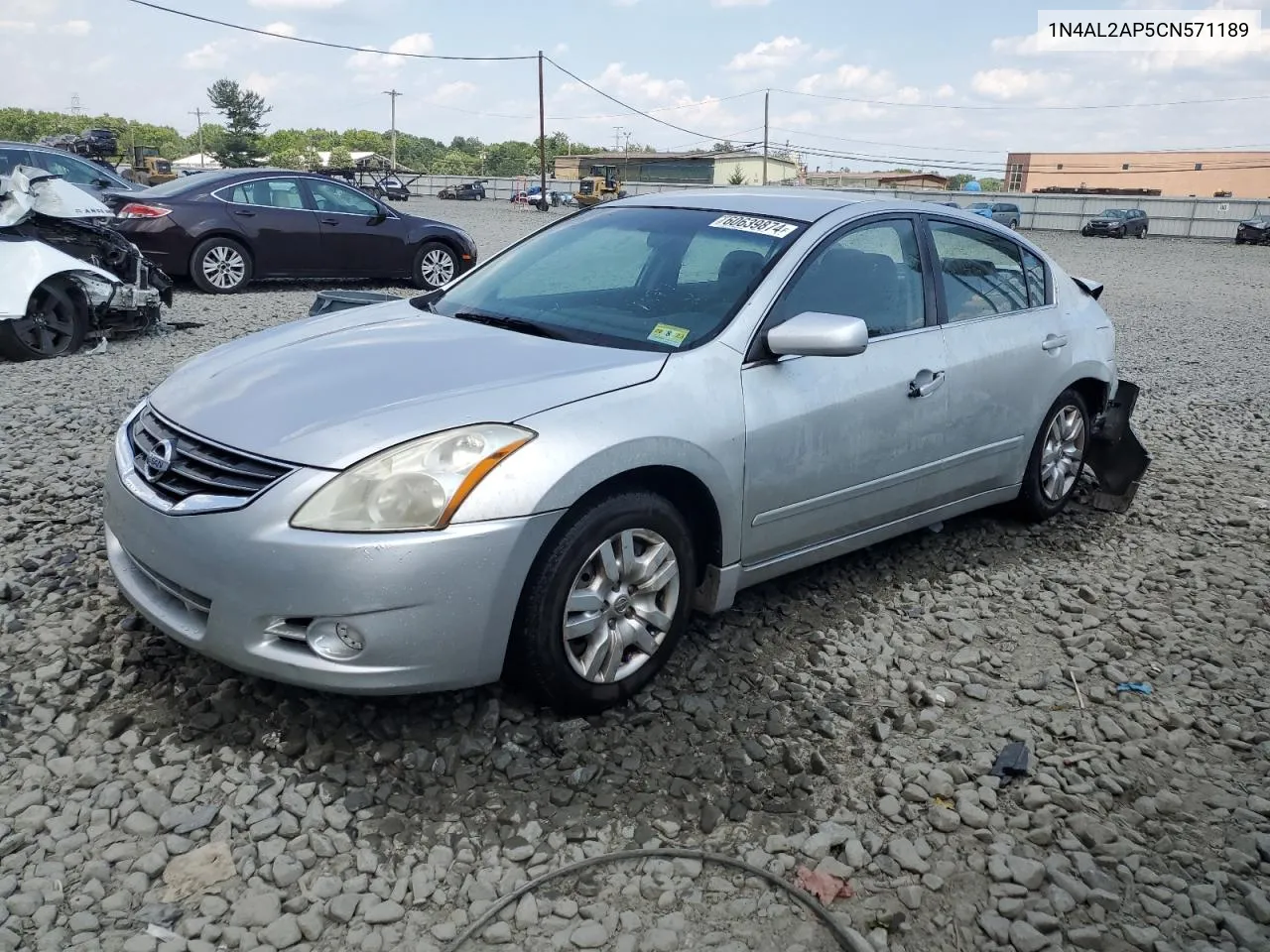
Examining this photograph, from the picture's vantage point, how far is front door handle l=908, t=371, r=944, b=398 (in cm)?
407

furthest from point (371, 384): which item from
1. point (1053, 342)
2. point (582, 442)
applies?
point (1053, 342)

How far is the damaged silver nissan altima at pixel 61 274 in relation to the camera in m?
8.16

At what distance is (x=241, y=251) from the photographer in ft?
40.1

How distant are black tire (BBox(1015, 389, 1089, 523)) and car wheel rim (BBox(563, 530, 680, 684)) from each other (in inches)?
94.4

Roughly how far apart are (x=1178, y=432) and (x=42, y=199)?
9.09 meters

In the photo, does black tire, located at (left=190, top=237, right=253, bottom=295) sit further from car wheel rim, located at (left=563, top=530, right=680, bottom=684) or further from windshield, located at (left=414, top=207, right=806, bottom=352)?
car wheel rim, located at (left=563, top=530, right=680, bottom=684)

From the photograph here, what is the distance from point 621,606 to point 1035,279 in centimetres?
299

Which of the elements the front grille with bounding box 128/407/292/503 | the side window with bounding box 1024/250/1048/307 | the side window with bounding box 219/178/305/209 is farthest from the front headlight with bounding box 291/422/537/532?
the side window with bounding box 219/178/305/209

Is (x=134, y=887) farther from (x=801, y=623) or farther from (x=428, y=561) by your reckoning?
(x=801, y=623)

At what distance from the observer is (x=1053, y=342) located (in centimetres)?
489

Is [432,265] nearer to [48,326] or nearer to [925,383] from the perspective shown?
[48,326]

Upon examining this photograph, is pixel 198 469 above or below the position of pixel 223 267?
above

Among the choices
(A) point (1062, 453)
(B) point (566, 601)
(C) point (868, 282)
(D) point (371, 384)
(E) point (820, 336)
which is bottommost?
(A) point (1062, 453)

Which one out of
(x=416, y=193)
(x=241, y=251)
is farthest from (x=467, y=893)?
(x=416, y=193)
